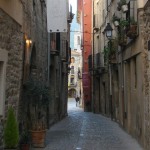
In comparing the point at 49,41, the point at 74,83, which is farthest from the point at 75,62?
the point at 49,41

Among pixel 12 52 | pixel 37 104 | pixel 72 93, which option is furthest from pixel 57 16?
pixel 72 93

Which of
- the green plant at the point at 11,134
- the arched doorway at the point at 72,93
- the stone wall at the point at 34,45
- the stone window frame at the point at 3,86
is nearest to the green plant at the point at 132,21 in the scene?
the stone wall at the point at 34,45

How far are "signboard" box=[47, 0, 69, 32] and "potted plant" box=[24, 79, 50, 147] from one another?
3.44m

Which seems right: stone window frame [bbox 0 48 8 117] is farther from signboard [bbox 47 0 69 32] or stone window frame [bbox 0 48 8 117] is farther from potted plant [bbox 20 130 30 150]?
signboard [bbox 47 0 69 32]

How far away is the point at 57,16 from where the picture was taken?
1461 centimetres

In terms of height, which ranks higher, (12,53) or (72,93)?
(72,93)

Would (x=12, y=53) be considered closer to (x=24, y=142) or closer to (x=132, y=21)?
(x=24, y=142)

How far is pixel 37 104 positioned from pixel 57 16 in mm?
4203

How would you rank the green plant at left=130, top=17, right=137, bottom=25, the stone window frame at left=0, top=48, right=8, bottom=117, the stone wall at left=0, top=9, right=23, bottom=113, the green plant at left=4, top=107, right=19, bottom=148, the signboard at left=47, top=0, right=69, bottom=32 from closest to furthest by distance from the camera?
1. the green plant at left=4, top=107, right=19, bottom=148
2. the stone window frame at left=0, top=48, right=8, bottom=117
3. the stone wall at left=0, top=9, right=23, bottom=113
4. the green plant at left=130, top=17, right=137, bottom=25
5. the signboard at left=47, top=0, right=69, bottom=32

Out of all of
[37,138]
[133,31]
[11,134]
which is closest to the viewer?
[11,134]

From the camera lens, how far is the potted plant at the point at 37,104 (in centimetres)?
1138

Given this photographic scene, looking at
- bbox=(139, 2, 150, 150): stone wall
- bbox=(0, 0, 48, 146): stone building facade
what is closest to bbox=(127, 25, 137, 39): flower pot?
bbox=(139, 2, 150, 150): stone wall

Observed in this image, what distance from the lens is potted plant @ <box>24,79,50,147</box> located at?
1138 cm

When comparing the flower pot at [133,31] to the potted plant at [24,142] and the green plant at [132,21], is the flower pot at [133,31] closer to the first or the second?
the green plant at [132,21]
